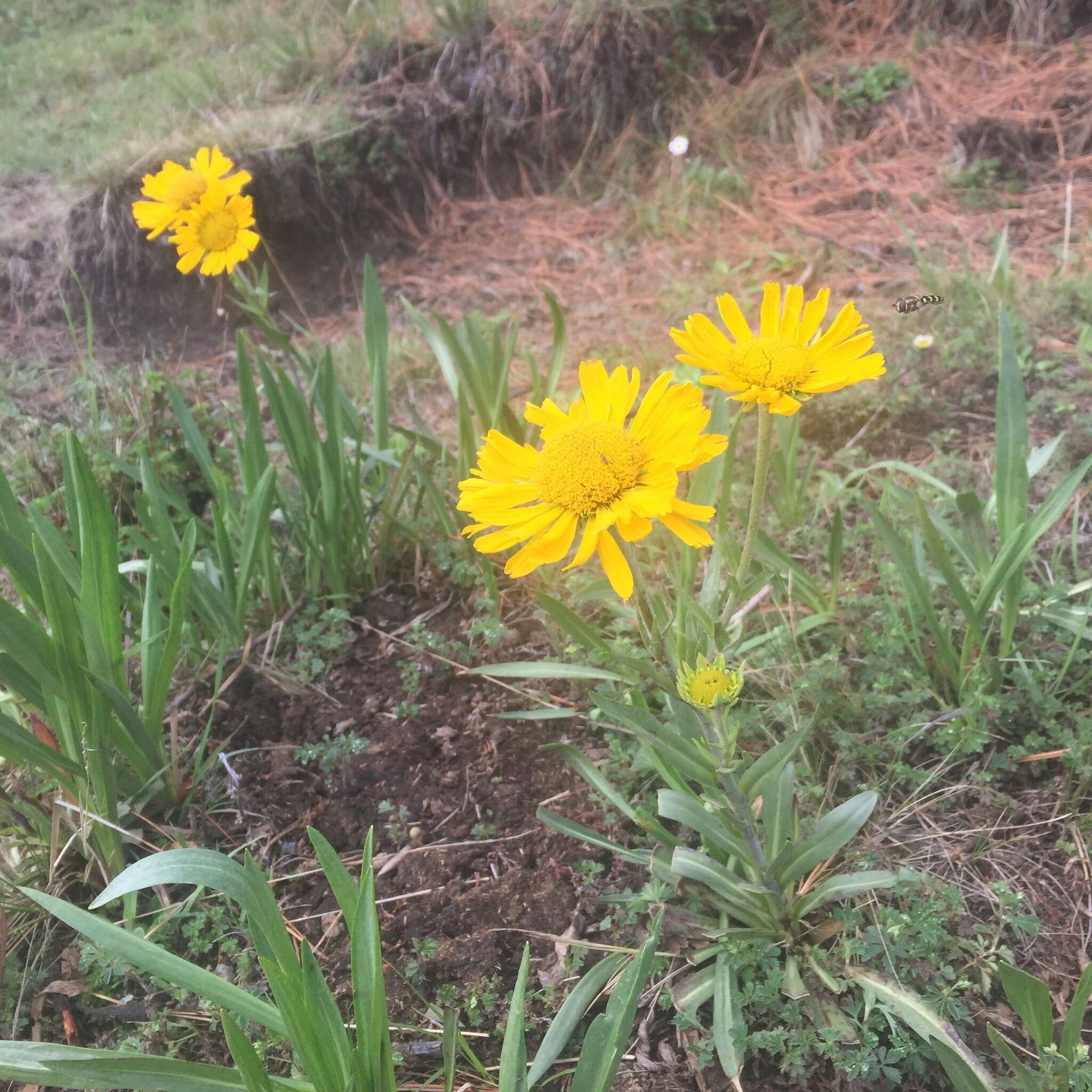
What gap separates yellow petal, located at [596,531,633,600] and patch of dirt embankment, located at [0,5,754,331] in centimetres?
309

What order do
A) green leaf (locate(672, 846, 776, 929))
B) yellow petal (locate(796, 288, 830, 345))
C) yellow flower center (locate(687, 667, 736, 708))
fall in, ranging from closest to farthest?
yellow flower center (locate(687, 667, 736, 708)) < yellow petal (locate(796, 288, 830, 345)) < green leaf (locate(672, 846, 776, 929))

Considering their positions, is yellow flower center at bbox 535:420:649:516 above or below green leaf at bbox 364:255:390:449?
above

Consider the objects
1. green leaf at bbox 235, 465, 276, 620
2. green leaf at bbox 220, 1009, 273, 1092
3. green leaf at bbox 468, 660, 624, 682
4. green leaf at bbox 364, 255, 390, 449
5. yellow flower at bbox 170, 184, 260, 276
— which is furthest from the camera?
green leaf at bbox 364, 255, 390, 449

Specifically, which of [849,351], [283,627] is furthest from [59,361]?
[849,351]

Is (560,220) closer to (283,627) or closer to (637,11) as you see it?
(637,11)

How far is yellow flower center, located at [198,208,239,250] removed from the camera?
65.2 inches

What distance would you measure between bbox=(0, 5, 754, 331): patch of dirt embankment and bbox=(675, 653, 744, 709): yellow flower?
10.4 ft

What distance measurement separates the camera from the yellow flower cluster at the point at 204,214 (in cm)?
165

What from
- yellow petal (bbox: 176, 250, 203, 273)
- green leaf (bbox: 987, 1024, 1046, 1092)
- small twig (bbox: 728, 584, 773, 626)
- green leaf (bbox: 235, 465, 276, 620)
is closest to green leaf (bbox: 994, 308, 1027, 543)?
small twig (bbox: 728, 584, 773, 626)

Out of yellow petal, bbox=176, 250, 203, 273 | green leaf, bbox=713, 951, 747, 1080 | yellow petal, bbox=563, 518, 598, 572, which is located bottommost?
green leaf, bbox=713, 951, 747, 1080

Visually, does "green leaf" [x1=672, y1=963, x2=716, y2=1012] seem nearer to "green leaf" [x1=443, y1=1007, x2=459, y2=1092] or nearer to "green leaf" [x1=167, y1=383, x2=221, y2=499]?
"green leaf" [x1=443, y1=1007, x2=459, y2=1092]

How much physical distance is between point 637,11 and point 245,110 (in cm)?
181

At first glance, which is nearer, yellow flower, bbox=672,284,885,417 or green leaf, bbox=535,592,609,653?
yellow flower, bbox=672,284,885,417

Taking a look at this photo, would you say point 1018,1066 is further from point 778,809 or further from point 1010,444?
point 1010,444
